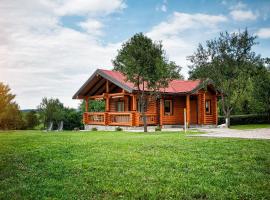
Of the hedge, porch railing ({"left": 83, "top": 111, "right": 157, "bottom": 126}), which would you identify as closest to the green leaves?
porch railing ({"left": 83, "top": 111, "right": 157, "bottom": 126})

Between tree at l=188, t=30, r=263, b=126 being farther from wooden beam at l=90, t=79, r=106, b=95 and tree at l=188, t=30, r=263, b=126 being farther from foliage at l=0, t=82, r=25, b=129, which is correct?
foliage at l=0, t=82, r=25, b=129

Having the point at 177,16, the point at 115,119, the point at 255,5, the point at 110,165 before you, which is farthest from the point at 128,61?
the point at 110,165

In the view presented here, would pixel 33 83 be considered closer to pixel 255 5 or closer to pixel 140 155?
pixel 255 5

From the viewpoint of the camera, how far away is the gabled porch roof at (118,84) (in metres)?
26.3

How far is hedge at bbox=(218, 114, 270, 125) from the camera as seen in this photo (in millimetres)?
37987

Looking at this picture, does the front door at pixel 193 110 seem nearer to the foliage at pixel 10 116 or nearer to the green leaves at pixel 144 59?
the green leaves at pixel 144 59

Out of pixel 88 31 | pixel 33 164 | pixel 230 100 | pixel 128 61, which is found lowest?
pixel 33 164

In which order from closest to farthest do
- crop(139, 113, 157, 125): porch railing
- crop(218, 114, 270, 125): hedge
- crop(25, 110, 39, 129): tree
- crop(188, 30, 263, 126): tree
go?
crop(188, 30, 263, 126): tree
crop(139, 113, 157, 125): porch railing
crop(218, 114, 270, 125): hedge
crop(25, 110, 39, 129): tree

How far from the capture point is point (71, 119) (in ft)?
136

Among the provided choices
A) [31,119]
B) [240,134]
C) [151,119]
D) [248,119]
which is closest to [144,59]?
[240,134]

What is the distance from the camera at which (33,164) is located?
9039 mm

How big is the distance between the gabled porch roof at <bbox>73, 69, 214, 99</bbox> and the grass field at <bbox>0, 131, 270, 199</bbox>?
14.9 meters

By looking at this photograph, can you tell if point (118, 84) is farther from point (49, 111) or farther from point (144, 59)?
Answer: point (49, 111)

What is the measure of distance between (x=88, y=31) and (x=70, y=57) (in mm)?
3948
